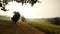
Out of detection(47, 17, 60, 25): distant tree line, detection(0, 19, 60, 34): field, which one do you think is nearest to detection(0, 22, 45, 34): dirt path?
detection(0, 19, 60, 34): field

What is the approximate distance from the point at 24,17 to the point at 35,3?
0.81ft

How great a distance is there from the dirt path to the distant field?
0.19 feet

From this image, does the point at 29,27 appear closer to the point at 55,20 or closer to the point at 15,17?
the point at 15,17

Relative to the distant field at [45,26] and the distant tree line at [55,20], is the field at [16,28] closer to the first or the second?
the distant field at [45,26]

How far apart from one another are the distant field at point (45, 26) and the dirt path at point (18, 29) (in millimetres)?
57

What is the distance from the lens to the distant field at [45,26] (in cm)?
179

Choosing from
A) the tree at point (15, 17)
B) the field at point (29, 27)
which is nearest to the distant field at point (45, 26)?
the field at point (29, 27)

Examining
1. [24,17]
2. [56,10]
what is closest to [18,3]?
Result: [24,17]

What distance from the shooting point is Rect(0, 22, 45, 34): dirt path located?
68.2 inches

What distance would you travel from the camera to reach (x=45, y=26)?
71.7 inches

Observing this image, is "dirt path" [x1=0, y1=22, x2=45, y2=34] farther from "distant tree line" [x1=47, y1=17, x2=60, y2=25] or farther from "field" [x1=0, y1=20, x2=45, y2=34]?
"distant tree line" [x1=47, y1=17, x2=60, y2=25]

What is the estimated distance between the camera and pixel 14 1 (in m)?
1.80

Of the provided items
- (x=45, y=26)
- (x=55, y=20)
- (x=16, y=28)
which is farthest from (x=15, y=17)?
(x=55, y=20)

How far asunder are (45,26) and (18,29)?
37 centimetres
